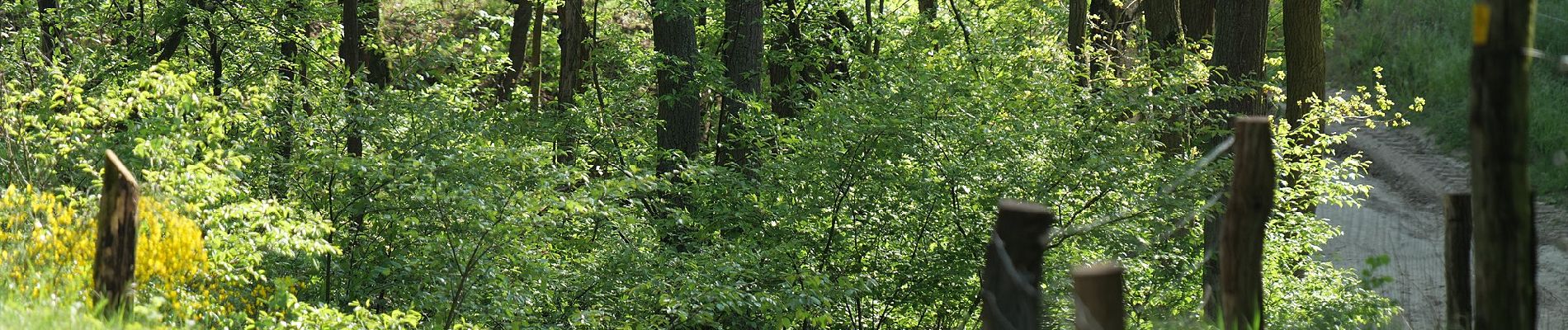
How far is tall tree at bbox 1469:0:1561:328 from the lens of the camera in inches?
106

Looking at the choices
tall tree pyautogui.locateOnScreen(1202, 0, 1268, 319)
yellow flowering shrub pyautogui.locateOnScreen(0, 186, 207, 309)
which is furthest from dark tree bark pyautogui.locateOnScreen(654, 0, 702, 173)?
yellow flowering shrub pyautogui.locateOnScreen(0, 186, 207, 309)

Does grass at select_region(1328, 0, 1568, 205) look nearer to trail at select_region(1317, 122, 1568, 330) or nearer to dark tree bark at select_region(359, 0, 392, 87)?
trail at select_region(1317, 122, 1568, 330)

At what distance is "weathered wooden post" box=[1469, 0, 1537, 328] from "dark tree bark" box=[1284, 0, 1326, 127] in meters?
9.67

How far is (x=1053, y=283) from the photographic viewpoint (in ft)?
27.0

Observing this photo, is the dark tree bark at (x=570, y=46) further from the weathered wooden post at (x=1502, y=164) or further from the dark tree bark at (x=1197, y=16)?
the weathered wooden post at (x=1502, y=164)

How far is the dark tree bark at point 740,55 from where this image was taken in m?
11.8

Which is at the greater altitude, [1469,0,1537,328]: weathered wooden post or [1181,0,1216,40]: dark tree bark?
[1181,0,1216,40]: dark tree bark

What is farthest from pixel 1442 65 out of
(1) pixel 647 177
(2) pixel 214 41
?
(2) pixel 214 41

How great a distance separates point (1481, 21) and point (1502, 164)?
1.06 ft

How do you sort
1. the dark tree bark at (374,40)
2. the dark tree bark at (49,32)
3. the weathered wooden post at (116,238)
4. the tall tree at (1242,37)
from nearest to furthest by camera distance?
the weathered wooden post at (116,238)
the dark tree bark at (49,32)
the tall tree at (1242,37)
the dark tree bark at (374,40)

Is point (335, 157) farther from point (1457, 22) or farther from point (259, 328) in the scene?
point (1457, 22)

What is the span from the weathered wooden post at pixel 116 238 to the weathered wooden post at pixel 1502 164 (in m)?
4.45

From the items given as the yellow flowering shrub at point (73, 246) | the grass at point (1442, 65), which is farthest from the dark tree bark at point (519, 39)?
the grass at point (1442, 65)

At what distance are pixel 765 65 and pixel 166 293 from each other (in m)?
8.36
